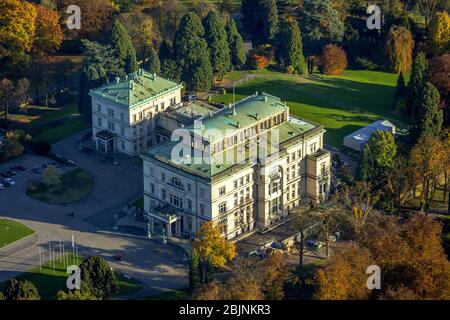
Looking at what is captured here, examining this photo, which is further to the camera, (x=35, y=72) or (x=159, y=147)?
(x=35, y=72)

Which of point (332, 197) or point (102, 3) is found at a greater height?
point (102, 3)

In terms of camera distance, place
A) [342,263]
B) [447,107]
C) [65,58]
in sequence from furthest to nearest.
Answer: [65,58] < [447,107] < [342,263]

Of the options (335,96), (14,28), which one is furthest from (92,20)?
(335,96)

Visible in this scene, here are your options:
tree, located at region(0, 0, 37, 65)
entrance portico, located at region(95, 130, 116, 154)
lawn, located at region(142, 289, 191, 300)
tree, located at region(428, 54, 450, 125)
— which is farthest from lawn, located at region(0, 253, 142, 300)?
tree, located at region(428, 54, 450, 125)

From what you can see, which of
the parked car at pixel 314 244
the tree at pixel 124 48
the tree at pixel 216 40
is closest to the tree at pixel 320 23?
the tree at pixel 216 40
